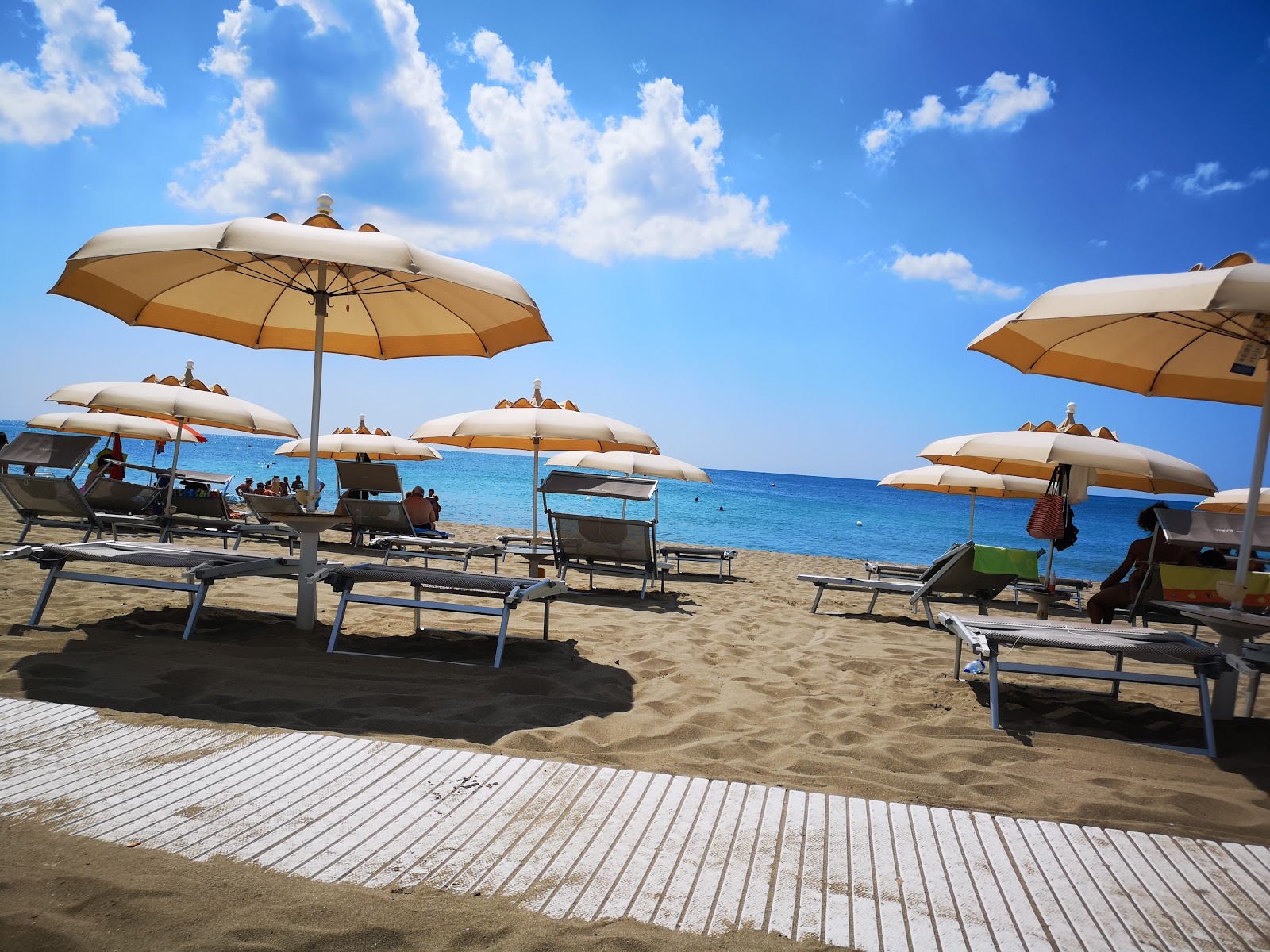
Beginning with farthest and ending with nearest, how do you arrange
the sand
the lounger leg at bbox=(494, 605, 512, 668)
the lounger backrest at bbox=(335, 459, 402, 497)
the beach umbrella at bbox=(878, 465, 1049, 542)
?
1. the beach umbrella at bbox=(878, 465, 1049, 542)
2. the lounger backrest at bbox=(335, 459, 402, 497)
3. the lounger leg at bbox=(494, 605, 512, 668)
4. the sand

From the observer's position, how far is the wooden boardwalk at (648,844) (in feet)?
6.08

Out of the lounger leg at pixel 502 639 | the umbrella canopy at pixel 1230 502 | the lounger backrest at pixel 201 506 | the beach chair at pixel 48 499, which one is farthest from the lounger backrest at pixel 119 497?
the umbrella canopy at pixel 1230 502

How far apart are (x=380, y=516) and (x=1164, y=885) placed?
8.40 meters

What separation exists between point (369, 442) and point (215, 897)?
10469 millimetres

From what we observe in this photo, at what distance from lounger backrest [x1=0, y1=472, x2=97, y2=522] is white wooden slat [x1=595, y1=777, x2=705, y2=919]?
653 centimetres

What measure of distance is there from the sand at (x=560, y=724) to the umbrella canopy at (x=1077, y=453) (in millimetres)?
2334

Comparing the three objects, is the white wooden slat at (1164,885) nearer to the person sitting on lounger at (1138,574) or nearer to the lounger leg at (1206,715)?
the lounger leg at (1206,715)

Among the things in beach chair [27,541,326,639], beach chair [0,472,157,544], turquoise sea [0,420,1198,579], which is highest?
beach chair [0,472,157,544]

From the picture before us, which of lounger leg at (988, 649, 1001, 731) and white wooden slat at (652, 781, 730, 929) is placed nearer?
white wooden slat at (652, 781, 730, 929)

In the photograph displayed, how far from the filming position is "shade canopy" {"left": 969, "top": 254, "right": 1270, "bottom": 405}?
347 centimetres

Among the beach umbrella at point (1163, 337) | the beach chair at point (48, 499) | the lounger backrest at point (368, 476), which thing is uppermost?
the beach umbrella at point (1163, 337)

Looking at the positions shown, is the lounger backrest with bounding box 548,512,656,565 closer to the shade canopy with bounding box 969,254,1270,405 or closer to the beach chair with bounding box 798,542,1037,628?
the beach chair with bounding box 798,542,1037,628

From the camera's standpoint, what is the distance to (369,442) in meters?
11.7

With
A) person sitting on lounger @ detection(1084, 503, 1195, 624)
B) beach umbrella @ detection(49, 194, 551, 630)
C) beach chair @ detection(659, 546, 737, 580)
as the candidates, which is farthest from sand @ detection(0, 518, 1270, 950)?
beach chair @ detection(659, 546, 737, 580)
